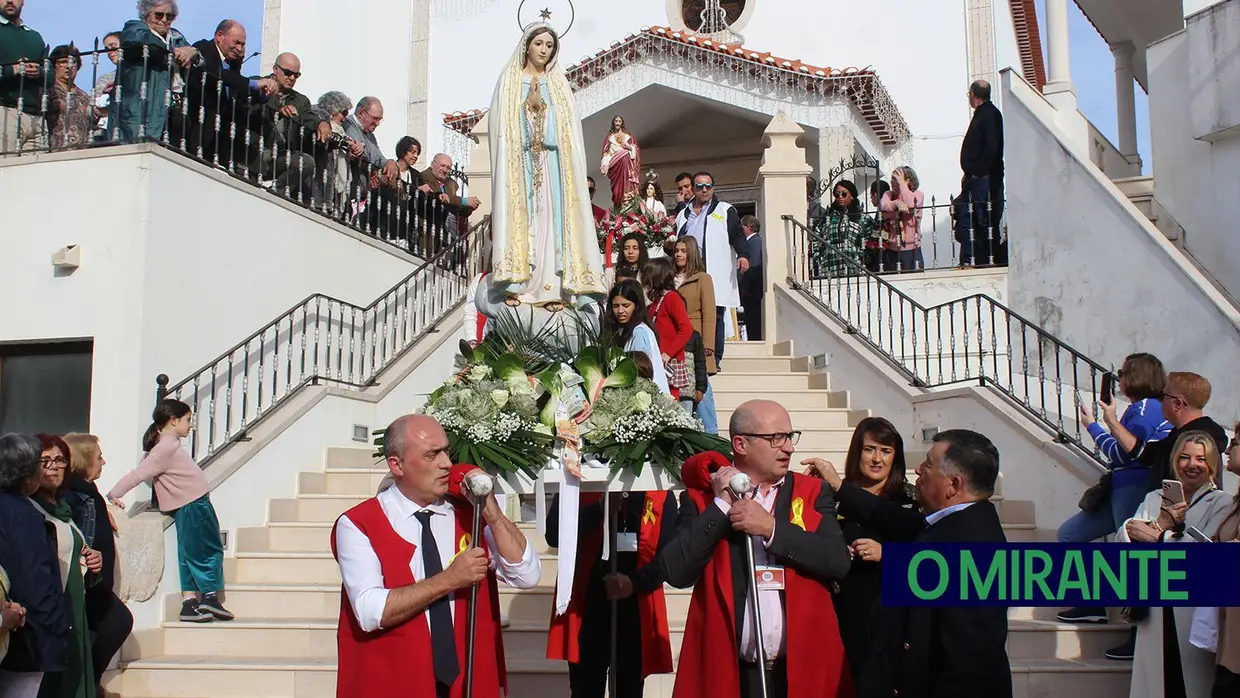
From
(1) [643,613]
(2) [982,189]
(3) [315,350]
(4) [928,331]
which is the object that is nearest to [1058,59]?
(2) [982,189]

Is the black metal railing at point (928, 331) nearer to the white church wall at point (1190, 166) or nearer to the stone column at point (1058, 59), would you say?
the white church wall at point (1190, 166)

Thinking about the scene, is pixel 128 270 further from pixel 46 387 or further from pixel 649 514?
pixel 649 514

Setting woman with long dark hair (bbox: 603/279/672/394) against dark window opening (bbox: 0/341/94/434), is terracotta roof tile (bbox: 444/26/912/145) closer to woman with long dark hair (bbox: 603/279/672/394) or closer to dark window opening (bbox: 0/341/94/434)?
dark window opening (bbox: 0/341/94/434)

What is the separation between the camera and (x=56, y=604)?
5.07 m

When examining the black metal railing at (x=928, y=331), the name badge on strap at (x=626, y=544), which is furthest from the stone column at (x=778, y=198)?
the name badge on strap at (x=626, y=544)

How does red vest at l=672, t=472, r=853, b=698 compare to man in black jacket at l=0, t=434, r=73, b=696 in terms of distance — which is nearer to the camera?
red vest at l=672, t=472, r=853, b=698

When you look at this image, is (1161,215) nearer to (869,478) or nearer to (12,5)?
(869,478)

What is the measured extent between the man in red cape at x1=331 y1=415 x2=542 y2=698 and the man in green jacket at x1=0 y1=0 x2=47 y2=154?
750cm

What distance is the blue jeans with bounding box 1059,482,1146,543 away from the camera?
6.99 metres

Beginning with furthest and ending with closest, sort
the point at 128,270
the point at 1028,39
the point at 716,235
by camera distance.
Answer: the point at 1028,39 → the point at 716,235 → the point at 128,270

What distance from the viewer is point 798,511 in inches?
170

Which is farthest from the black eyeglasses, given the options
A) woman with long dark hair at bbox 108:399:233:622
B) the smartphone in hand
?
woman with long dark hair at bbox 108:399:233:622

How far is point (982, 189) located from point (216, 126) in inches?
315

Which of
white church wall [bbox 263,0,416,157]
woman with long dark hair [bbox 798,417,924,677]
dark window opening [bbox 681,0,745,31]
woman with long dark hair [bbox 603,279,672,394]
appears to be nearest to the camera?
woman with long dark hair [bbox 798,417,924,677]
